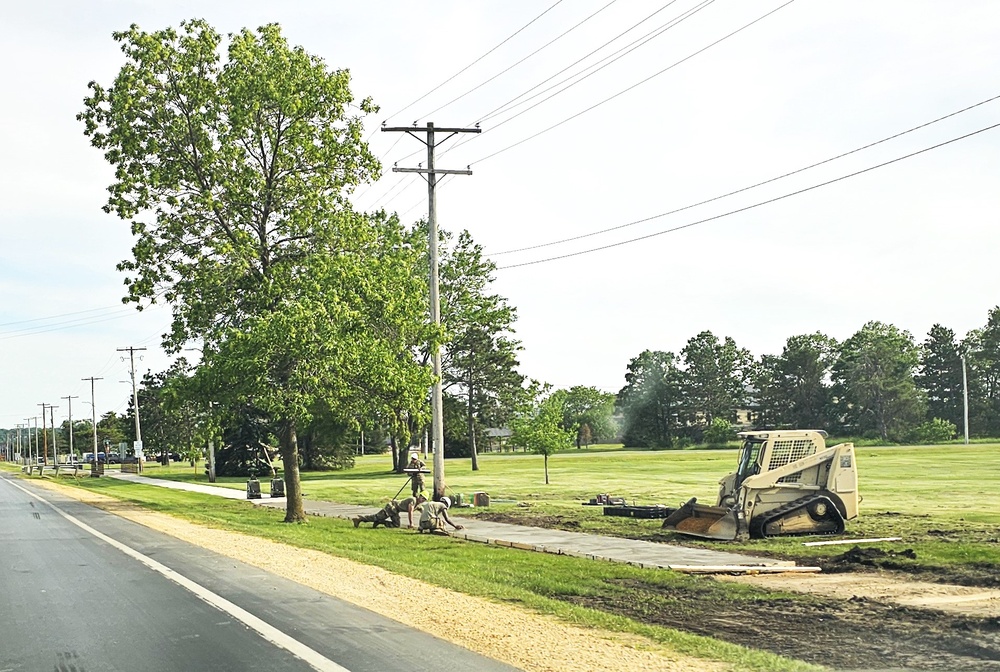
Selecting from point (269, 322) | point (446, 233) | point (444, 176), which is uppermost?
point (446, 233)

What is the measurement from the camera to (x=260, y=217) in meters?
28.7

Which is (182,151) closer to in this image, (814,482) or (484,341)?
(814,482)

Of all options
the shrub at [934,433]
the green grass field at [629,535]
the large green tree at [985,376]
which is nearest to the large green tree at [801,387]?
the shrub at [934,433]

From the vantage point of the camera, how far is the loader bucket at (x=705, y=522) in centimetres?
1994

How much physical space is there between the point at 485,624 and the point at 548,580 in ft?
12.7

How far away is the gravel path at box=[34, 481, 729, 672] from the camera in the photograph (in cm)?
854

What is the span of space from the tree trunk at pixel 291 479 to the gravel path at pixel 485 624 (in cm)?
1000

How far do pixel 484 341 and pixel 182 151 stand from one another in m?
46.0

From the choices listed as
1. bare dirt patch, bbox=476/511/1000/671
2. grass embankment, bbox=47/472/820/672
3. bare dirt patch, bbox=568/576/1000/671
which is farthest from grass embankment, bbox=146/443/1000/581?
bare dirt patch, bbox=568/576/1000/671

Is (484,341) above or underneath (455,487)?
above

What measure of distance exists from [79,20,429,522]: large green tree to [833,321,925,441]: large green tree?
9162cm

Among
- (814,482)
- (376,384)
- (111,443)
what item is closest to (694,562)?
(814,482)

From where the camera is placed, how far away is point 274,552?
18.2 meters

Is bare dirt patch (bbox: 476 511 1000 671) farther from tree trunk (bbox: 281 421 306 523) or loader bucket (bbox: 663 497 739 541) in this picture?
tree trunk (bbox: 281 421 306 523)
